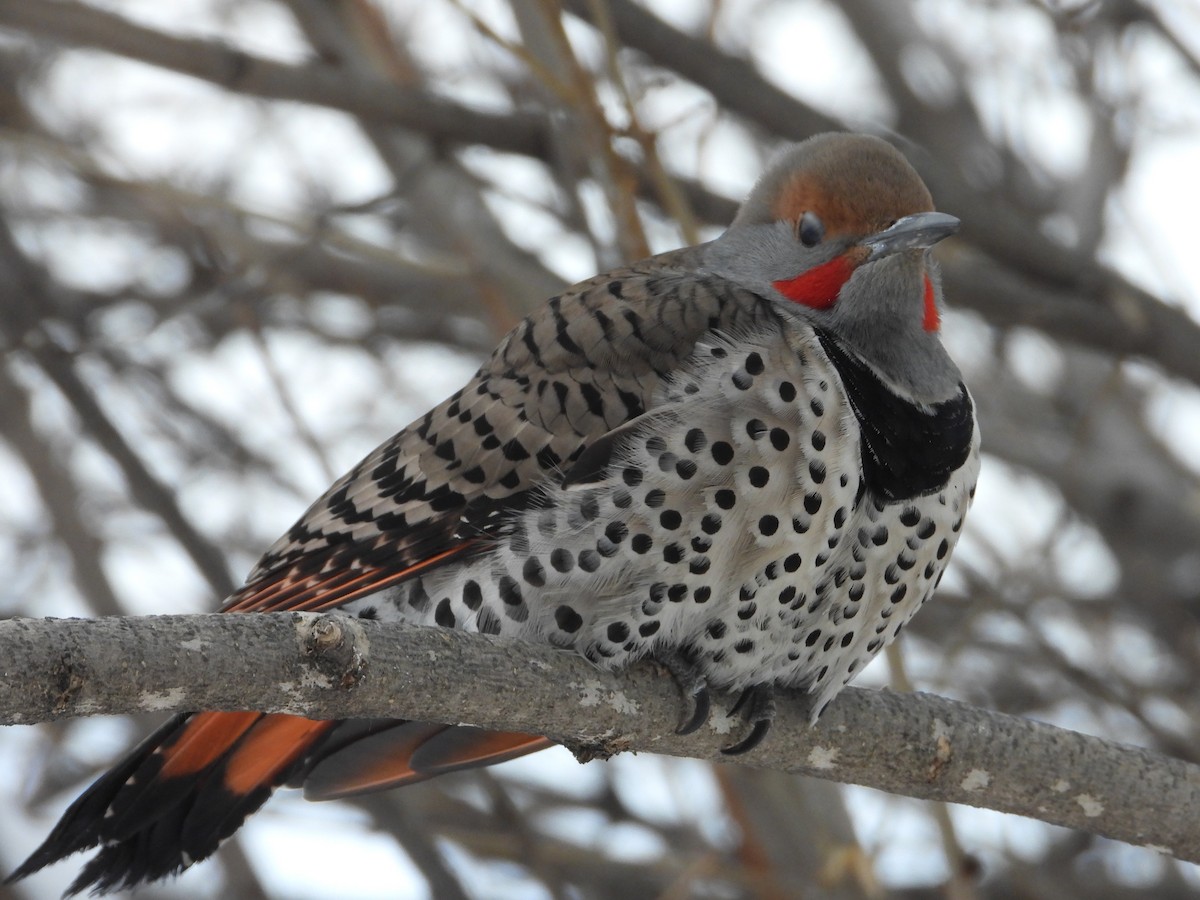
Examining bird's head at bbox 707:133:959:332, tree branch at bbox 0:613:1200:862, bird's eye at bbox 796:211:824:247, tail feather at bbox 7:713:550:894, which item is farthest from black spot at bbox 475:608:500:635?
bird's eye at bbox 796:211:824:247

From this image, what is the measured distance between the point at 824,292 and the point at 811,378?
357 mm

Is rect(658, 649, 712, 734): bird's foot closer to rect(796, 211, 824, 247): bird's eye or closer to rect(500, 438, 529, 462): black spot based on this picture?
rect(500, 438, 529, 462): black spot

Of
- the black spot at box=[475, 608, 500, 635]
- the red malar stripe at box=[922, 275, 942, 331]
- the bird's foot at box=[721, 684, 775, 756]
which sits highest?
the red malar stripe at box=[922, 275, 942, 331]

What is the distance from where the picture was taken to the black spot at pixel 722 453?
9.20ft

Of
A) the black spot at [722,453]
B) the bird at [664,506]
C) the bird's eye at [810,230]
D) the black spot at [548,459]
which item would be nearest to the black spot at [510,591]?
the bird at [664,506]

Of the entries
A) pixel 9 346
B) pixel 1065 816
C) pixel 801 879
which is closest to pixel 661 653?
pixel 1065 816

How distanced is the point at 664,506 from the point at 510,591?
0.33m

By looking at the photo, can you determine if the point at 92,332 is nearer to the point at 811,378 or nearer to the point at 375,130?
the point at 375,130

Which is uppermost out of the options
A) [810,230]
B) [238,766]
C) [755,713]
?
[810,230]

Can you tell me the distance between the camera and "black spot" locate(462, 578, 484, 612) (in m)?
2.91

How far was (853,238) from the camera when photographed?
323 cm

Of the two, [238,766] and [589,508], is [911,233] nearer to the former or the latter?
[589,508]

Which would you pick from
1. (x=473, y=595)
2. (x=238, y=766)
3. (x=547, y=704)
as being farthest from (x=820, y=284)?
(x=238, y=766)

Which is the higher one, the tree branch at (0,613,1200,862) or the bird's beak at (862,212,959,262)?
the bird's beak at (862,212,959,262)
